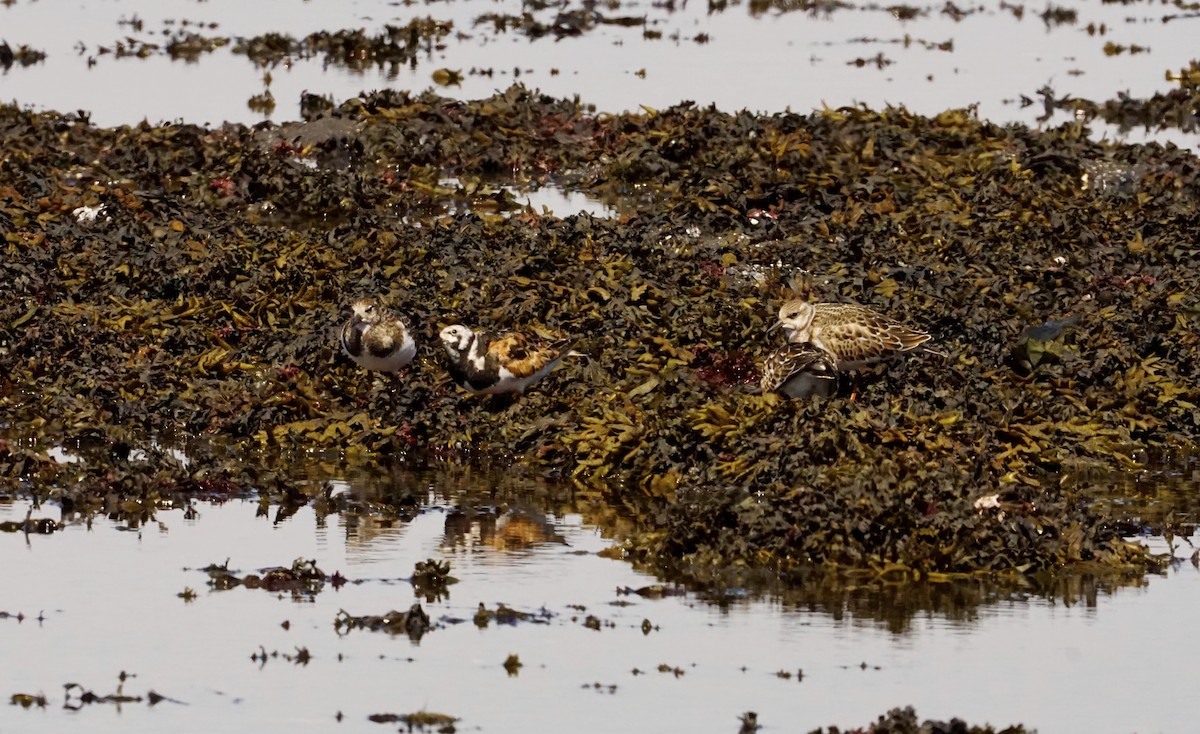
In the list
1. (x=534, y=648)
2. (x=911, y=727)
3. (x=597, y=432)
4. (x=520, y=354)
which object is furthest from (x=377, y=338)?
(x=911, y=727)

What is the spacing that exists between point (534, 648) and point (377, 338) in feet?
19.3

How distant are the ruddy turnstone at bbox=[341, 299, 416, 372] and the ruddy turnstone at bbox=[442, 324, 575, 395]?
1.10 feet

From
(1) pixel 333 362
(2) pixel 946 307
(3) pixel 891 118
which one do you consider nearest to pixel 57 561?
(1) pixel 333 362

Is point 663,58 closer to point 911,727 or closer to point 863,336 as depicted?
point 863,336

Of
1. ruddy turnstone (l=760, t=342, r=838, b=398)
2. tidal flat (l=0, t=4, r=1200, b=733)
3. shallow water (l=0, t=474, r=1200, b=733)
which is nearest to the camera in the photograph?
shallow water (l=0, t=474, r=1200, b=733)

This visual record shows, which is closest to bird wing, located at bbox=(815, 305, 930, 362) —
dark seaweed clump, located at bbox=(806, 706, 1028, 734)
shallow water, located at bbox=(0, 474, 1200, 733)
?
shallow water, located at bbox=(0, 474, 1200, 733)

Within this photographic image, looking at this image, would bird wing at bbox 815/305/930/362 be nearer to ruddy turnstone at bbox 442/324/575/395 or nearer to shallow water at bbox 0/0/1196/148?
ruddy turnstone at bbox 442/324/575/395

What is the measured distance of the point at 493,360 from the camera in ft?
52.2

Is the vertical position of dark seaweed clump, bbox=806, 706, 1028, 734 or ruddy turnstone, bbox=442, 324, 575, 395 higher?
ruddy turnstone, bbox=442, 324, 575, 395

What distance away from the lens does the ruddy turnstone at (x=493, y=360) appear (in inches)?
626

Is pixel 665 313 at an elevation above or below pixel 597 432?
above

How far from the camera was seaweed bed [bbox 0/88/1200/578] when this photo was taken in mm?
13586

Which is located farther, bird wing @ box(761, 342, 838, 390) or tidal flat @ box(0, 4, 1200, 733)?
bird wing @ box(761, 342, 838, 390)

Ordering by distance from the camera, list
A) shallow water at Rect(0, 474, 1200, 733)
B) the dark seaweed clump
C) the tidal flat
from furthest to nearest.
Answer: the tidal flat < shallow water at Rect(0, 474, 1200, 733) < the dark seaweed clump
